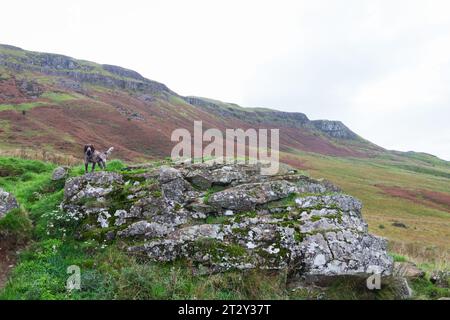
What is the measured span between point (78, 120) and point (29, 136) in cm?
1849

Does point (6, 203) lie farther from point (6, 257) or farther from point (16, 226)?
point (6, 257)

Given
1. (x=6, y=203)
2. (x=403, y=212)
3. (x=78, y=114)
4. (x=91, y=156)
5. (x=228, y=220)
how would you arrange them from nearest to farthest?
(x=228, y=220), (x=6, y=203), (x=91, y=156), (x=403, y=212), (x=78, y=114)

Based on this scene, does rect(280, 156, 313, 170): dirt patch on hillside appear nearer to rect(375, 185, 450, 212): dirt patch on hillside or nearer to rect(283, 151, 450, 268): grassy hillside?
rect(283, 151, 450, 268): grassy hillside

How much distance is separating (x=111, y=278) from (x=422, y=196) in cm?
7864

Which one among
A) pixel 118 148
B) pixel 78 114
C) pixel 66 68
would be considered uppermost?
pixel 66 68

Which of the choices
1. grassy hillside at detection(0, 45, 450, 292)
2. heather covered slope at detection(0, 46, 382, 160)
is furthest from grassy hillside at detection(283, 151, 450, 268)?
heather covered slope at detection(0, 46, 382, 160)

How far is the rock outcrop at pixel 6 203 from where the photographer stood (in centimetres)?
1184

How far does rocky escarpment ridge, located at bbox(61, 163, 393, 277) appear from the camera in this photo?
10484 millimetres

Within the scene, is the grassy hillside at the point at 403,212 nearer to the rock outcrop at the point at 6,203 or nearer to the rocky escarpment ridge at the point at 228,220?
the rocky escarpment ridge at the point at 228,220

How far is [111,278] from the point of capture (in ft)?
29.8

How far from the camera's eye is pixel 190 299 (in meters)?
8.64

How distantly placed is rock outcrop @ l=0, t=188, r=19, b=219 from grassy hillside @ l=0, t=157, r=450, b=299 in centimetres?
40

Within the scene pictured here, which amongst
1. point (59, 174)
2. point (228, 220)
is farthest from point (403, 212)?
point (59, 174)
